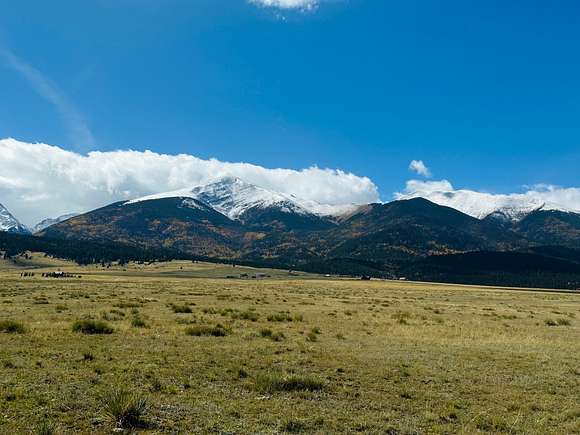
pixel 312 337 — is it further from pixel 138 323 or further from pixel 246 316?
pixel 138 323

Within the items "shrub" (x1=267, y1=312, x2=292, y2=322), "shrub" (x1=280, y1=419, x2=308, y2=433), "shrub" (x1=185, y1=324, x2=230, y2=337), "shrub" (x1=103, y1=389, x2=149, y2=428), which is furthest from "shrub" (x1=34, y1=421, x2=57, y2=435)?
"shrub" (x1=267, y1=312, x2=292, y2=322)

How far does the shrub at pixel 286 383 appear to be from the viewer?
52.2 feet

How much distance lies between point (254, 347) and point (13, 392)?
12260 millimetres

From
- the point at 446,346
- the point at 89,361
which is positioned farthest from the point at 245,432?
the point at 446,346

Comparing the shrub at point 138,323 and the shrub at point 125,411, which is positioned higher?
the shrub at point 125,411

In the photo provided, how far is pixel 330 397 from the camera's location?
1541 cm

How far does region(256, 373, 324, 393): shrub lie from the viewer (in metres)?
15.9

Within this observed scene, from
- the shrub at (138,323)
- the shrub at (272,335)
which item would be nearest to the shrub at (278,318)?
the shrub at (272,335)

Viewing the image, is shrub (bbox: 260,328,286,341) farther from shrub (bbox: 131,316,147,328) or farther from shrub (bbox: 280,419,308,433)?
shrub (bbox: 280,419,308,433)

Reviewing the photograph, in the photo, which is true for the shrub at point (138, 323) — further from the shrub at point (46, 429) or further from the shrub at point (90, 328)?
the shrub at point (46, 429)

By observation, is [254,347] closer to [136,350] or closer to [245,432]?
[136,350]

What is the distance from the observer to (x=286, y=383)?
16312 millimetres

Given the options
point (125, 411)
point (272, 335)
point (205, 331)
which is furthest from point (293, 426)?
point (205, 331)

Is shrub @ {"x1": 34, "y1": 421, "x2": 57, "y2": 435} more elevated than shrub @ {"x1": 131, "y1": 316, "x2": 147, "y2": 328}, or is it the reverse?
A: shrub @ {"x1": 34, "y1": 421, "x2": 57, "y2": 435}
